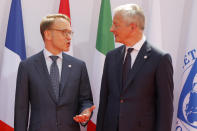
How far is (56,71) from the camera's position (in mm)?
2557

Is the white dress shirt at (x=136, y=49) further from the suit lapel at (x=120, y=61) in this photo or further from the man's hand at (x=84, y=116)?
the man's hand at (x=84, y=116)

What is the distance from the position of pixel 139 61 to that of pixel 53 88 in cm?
76

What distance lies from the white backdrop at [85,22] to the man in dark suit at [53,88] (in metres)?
1.23

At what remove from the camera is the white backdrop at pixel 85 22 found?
379 centimetres

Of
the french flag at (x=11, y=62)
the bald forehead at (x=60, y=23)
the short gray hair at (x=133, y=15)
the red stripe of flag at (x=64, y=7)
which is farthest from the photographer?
the red stripe of flag at (x=64, y=7)

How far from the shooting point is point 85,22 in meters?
3.89

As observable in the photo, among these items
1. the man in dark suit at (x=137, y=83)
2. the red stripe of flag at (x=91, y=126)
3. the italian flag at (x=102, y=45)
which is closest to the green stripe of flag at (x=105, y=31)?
the italian flag at (x=102, y=45)

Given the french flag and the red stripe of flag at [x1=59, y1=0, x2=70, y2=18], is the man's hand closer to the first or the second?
the french flag

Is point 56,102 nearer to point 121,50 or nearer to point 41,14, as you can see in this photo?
point 121,50

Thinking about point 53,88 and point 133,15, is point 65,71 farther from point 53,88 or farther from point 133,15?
point 133,15

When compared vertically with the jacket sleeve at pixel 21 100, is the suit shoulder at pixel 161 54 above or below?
above

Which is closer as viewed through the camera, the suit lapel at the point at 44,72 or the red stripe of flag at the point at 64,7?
the suit lapel at the point at 44,72

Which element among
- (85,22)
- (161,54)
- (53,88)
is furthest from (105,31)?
(161,54)

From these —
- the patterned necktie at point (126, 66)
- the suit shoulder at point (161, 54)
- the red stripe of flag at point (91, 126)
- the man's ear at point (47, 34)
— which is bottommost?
the red stripe of flag at point (91, 126)
